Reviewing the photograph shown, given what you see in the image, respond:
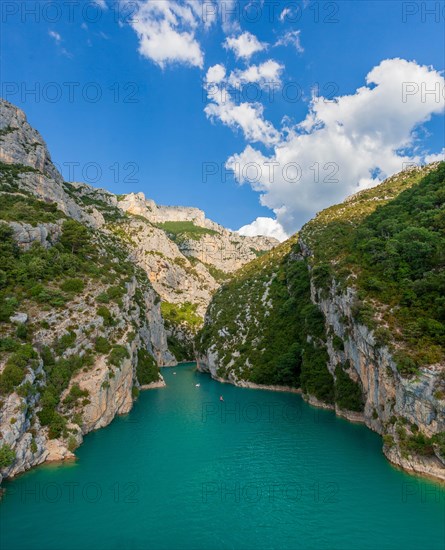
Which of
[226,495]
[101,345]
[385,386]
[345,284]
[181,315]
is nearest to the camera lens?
[226,495]

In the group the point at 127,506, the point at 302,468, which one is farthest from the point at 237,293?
the point at 127,506

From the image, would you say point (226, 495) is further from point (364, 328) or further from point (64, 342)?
point (64, 342)

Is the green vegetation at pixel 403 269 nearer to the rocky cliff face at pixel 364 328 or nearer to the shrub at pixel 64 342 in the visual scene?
the rocky cliff face at pixel 364 328

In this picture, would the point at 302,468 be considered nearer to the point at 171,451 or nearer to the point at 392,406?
the point at 392,406

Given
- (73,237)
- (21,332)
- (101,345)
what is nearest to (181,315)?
(73,237)

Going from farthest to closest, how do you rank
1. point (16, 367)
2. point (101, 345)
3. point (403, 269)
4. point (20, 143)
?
point (20, 143) < point (101, 345) < point (403, 269) < point (16, 367)

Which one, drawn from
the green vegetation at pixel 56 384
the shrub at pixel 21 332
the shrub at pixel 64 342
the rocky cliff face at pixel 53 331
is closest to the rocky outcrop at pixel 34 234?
the rocky cliff face at pixel 53 331

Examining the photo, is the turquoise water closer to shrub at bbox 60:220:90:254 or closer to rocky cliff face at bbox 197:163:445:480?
rocky cliff face at bbox 197:163:445:480
